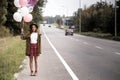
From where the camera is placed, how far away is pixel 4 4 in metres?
44.2

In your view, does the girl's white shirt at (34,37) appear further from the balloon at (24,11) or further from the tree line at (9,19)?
the tree line at (9,19)

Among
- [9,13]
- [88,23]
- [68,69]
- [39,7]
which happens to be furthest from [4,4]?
→ [88,23]

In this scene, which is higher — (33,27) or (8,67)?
(33,27)

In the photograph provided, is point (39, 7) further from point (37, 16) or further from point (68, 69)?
point (68, 69)

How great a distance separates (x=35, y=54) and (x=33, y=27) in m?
0.94

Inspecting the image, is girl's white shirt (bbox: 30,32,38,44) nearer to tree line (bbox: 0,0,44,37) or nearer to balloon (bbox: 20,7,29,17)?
balloon (bbox: 20,7,29,17)

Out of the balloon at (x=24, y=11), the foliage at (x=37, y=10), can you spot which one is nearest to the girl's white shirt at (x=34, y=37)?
the balloon at (x=24, y=11)

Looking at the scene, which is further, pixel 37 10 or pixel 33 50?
pixel 37 10

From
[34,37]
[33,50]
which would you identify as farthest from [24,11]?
[33,50]

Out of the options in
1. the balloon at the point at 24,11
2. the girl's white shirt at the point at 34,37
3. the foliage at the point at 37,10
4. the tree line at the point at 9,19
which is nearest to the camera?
the girl's white shirt at the point at 34,37

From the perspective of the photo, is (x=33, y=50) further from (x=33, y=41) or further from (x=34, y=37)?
(x=34, y=37)

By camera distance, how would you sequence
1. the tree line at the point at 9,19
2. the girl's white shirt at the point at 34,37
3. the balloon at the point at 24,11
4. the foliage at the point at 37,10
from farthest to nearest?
the foliage at the point at 37,10 → the tree line at the point at 9,19 → the balloon at the point at 24,11 → the girl's white shirt at the point at 34,37

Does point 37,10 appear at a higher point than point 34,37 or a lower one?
higher

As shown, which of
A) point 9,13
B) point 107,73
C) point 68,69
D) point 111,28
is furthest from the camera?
point 111,28
